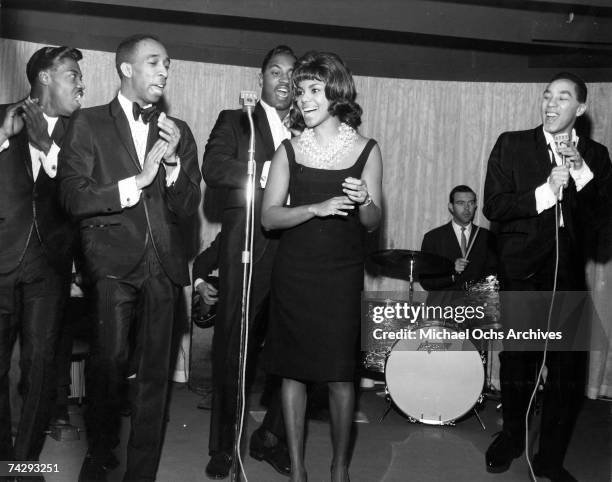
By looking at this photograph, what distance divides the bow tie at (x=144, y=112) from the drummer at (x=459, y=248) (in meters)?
4.09

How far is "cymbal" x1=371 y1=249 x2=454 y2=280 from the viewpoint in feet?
20.5

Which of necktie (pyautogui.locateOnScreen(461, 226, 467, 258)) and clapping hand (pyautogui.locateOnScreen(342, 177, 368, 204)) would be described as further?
necktie (pyautogui.locateOnScreen(461, 226, 467, 258))

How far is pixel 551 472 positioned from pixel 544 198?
4.95ft

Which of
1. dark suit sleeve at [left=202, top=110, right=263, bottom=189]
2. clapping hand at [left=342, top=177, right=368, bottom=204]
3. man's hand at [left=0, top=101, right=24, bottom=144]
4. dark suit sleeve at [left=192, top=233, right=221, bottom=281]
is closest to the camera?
clapping hand at [left=342, top=177, right=368, bottom=204]

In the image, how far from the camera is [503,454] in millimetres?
4586

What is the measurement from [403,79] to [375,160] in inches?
176

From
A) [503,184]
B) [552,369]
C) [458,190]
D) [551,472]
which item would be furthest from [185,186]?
[458,190]

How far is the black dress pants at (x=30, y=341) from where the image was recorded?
3893 millimetres

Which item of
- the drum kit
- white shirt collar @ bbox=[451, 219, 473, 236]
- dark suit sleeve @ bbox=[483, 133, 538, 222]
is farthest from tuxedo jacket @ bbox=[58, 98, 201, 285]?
white shirt collar @ bbox=[451, 219, 473, 236]

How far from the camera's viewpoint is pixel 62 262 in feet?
13.8

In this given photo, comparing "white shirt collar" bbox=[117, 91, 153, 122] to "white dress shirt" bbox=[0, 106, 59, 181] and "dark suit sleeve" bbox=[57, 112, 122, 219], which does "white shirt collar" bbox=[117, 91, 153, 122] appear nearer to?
"dark suit sleeve" bbox=[57, 112, 122, 219]

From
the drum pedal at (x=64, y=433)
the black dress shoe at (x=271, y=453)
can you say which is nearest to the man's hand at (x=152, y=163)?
the black dress shoe at (x=271, y=453)

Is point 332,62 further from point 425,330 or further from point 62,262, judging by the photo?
point 425,330

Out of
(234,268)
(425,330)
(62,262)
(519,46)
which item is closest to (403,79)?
(519,46)
